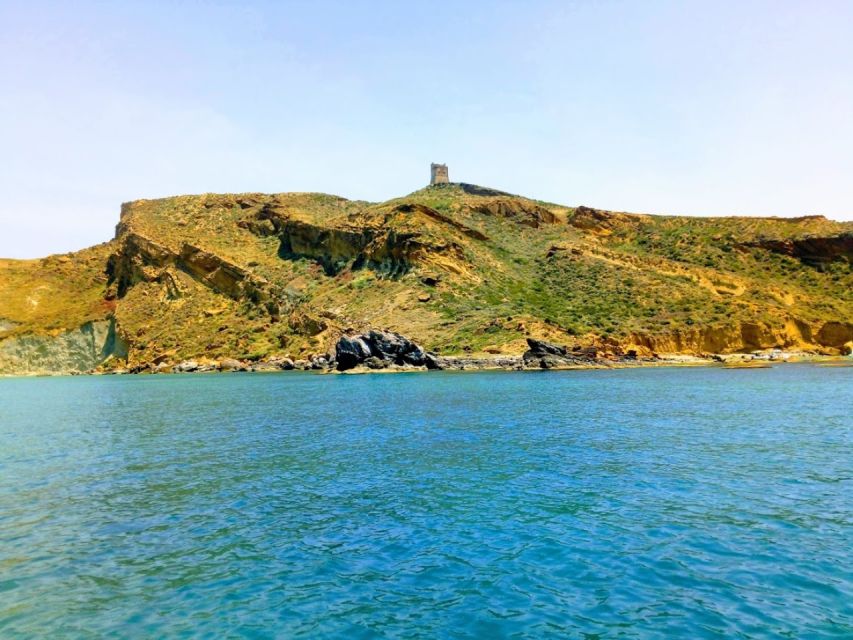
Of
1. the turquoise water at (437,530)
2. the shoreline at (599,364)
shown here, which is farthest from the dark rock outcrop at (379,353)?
the turquoise water at (437,530)

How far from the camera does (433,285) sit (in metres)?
90.3

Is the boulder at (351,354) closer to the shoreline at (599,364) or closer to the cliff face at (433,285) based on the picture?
the shoreline at (599,364)

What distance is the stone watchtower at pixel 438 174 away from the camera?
15938 centimetres

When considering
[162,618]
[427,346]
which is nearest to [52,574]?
[162,618]

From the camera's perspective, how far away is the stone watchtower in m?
159

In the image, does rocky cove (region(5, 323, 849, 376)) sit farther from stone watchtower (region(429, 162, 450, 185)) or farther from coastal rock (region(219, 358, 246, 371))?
stone watchtower (region(429, 162, 450, 185))

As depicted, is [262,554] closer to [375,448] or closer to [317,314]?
[375,448]

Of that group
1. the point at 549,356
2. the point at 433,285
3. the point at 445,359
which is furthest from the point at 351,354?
the point at 433,285

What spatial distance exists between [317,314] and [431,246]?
2003 cm

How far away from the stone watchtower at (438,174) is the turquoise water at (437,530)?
136845mm

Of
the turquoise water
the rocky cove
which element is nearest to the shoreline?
the rocky cove

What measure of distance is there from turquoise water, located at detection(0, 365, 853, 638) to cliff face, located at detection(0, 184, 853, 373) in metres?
51.2

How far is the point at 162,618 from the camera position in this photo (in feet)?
30.1

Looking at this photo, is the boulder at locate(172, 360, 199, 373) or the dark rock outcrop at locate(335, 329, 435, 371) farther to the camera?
the boulder at locate(172, 360, 199, 373)
